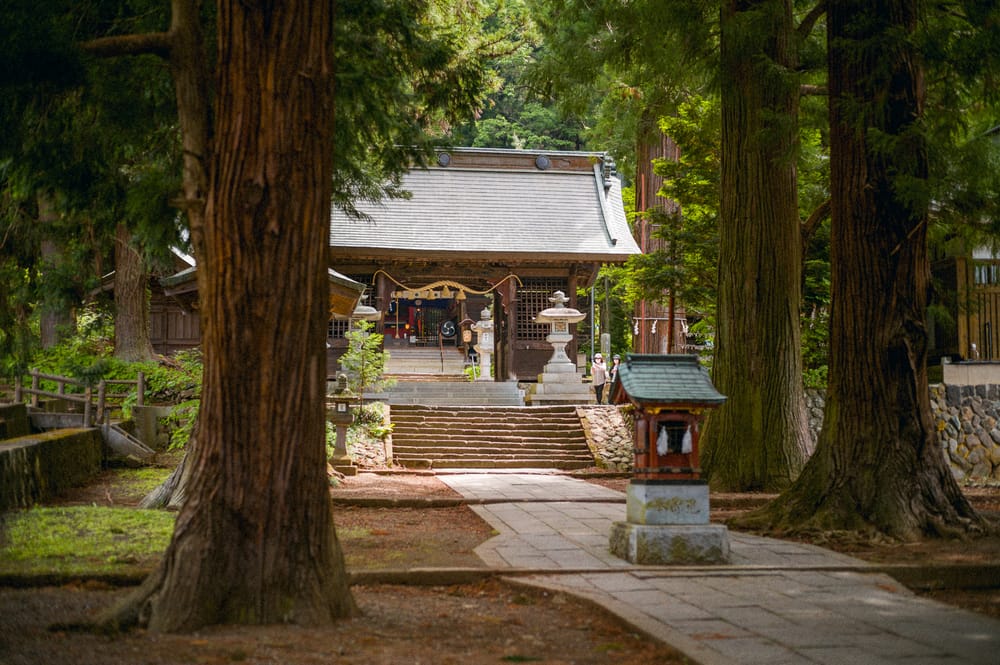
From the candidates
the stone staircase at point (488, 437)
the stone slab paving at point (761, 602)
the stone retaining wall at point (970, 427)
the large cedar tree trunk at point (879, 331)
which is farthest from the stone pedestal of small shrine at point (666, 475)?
the stone staircase at point (488, 437)

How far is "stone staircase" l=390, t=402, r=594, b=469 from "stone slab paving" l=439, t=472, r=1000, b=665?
23.8ft

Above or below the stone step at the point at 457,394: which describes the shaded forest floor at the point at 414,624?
below

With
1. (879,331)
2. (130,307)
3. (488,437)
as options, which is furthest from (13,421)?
(879,331)

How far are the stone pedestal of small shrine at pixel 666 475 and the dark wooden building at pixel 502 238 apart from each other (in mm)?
16098

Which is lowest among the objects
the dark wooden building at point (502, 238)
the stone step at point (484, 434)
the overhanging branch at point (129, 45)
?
the stone step at point (484, 434)

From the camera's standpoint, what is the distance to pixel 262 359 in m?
4.35

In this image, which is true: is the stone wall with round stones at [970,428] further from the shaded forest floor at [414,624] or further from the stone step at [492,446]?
the shaded forest floor at [414,624]

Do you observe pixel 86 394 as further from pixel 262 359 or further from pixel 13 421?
pixel 262 359

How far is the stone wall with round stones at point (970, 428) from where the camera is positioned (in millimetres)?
14297

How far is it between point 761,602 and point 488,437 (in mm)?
11697

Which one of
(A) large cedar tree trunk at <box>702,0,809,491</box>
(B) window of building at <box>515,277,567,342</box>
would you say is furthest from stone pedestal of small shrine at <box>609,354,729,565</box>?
(B) window of building at <box>515,277,567,342</box>

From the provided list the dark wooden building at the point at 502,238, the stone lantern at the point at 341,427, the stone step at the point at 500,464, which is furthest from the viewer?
the dark wooden building at the point at 502,238

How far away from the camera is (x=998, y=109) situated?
29.4 ft

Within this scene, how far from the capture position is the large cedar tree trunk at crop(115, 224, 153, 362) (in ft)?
55.2
